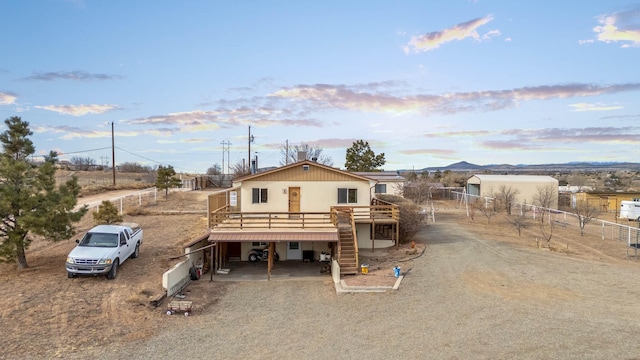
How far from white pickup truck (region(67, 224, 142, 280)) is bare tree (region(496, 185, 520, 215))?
1253 inches

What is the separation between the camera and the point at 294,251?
877 inches

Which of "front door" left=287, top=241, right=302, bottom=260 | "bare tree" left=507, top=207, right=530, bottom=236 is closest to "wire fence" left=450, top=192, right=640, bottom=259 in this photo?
"bare tree" left=507, top=207, right=530, bottom=236

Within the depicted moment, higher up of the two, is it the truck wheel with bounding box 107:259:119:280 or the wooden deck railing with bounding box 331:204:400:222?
the wooden deck railing with bounding box 331:204:400:222

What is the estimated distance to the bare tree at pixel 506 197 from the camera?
39037 millimetres

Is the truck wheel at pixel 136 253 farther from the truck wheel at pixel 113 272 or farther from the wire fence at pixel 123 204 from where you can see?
the wire fence at pixel 123 204

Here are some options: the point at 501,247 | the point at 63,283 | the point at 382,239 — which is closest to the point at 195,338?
the point at 63,283

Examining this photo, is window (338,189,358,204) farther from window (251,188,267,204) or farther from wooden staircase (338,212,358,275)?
window (251,188,267,204)

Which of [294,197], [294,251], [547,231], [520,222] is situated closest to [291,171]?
[294,197]

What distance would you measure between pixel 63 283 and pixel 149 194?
103ft

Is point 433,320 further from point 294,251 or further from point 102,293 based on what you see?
point 102,293

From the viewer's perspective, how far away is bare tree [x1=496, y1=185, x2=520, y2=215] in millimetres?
39037

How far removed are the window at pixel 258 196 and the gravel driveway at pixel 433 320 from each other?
21.7 feet

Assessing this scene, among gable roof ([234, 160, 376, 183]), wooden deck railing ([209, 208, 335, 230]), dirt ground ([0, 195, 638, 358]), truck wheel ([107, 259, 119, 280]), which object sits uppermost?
gable roof ([234, 160, 376, 183])

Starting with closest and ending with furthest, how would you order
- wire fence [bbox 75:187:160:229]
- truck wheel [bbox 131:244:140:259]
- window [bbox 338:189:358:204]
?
truck wheel [bbox 131:244:140:259]
window [bbox 338:189:358:204]
wire fence [bbox 75:187:160:229]
